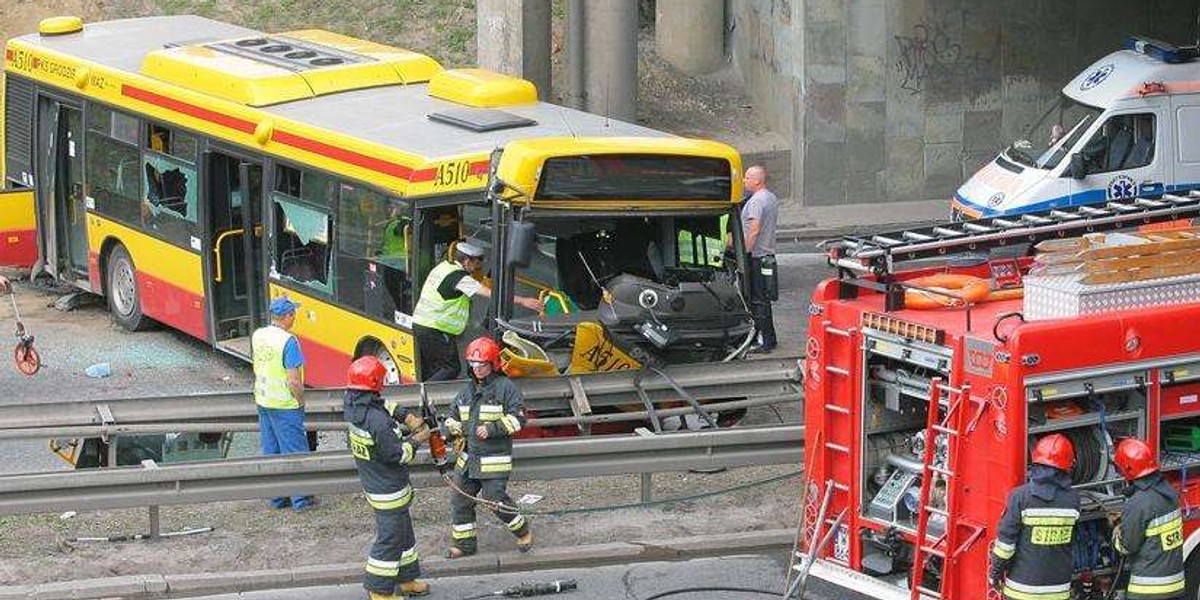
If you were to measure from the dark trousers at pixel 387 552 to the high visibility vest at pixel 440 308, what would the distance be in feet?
10.8

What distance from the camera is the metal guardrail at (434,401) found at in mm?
14242

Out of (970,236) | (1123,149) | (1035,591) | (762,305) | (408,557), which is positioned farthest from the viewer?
(1123,149)

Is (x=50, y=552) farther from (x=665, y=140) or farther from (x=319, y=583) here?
(x=665, y=140)

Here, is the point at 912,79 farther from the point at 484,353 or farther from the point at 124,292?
the point at 484,353

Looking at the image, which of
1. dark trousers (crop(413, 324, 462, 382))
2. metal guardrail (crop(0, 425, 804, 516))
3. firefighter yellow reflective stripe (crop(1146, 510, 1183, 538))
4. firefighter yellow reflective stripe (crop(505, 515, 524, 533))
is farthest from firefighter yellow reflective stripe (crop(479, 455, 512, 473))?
firefighter yellow reflective stripe (crop(1146, 510, 1183, 538))

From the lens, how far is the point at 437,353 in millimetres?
16141

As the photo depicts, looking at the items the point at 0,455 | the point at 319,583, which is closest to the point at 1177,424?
the point at 319,583

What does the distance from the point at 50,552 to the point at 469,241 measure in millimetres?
4103

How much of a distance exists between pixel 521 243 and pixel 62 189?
773 cm

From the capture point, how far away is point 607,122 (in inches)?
673

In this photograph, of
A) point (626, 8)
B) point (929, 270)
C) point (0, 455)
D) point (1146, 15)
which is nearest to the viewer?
point (929, 270)

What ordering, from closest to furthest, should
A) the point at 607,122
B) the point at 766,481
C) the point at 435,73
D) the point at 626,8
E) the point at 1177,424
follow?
the point at 1177,424
the point at 766,481
the point at 607,122
the point at 435,73
the point at 626,8

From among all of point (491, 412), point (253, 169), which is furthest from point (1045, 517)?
point (253, 169)

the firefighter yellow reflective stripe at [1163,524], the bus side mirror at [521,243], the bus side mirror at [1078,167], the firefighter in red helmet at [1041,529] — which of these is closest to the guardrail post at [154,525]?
the bus side mirror at [521,243]
